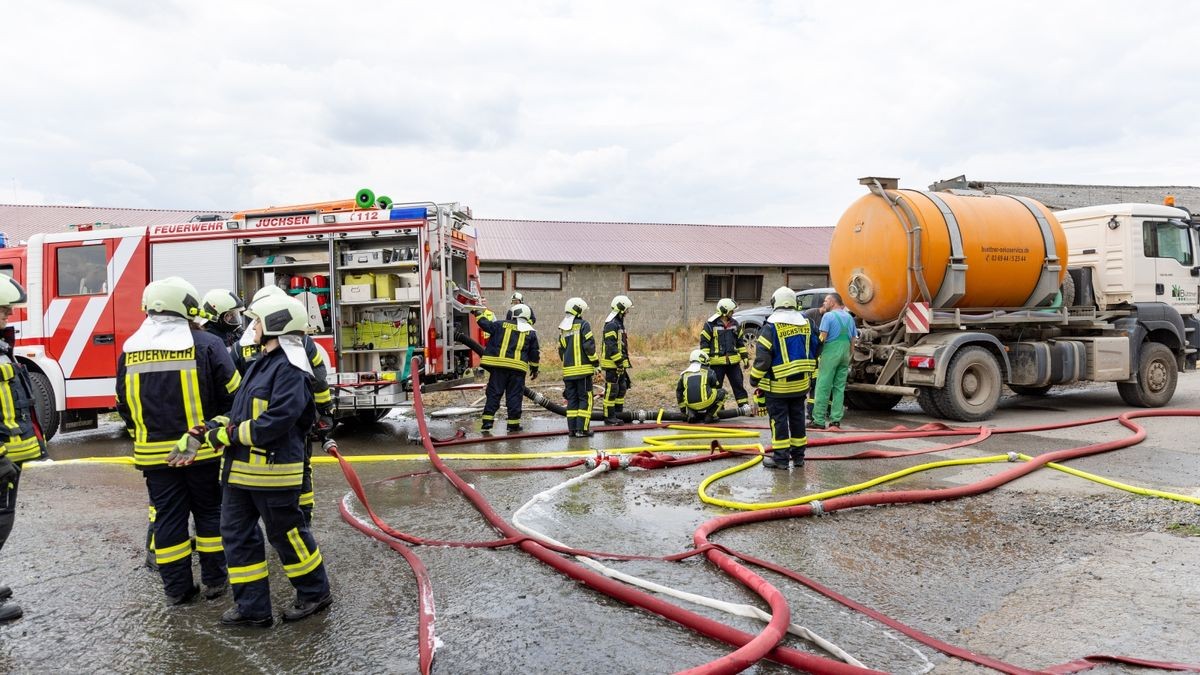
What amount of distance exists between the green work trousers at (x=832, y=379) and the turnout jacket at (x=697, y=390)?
1241mm

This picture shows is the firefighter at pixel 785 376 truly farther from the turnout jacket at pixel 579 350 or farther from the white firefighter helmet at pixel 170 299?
the white firefighter helmet at pixel 170 299

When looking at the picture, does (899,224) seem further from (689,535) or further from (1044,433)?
(689,535)

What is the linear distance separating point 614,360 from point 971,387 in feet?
14.6

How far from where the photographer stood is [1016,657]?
10.6ft

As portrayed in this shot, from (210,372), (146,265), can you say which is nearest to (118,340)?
(146,265)

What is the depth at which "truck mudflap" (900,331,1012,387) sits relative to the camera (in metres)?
9.53

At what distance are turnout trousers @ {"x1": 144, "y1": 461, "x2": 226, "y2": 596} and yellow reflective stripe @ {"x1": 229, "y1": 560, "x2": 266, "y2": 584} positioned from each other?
49 cm

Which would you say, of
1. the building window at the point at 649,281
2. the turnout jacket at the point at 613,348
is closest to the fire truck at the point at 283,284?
the turnout jacket at the point at 613,348

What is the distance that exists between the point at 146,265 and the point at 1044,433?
10.1 meters

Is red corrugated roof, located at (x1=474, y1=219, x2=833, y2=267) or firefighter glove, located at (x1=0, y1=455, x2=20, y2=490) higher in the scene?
red corrugated roof, located at (x1=474, y1=219, x2=833, y2=267)

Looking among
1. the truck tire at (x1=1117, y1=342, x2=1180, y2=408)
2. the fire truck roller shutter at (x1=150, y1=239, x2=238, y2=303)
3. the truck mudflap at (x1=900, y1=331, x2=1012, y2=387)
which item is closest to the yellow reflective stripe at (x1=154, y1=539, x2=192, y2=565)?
the fire truck roller shutter at (x1=150, y1=239, x2=238, y2=303)

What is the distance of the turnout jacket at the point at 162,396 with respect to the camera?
3844 millimetres

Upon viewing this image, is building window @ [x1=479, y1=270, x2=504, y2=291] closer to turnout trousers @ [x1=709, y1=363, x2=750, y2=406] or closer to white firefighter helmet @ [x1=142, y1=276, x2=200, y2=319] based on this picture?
turnout trousers @ [x1=709, y1=363, x2=750, y2=406]

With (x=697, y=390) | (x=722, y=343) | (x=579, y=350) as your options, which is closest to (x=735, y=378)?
(x=722, y=343)
